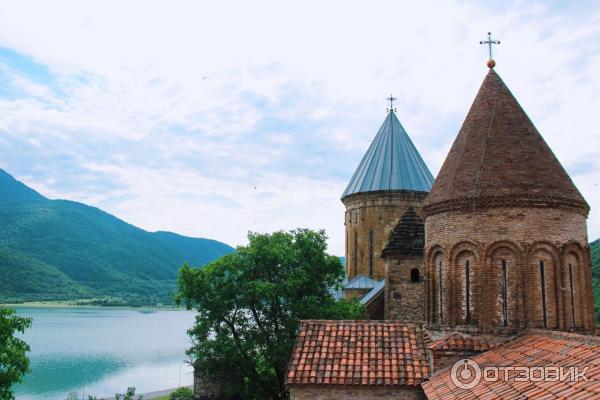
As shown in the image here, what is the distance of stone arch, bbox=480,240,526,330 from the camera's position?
379 inches

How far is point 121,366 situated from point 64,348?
882 centimetres

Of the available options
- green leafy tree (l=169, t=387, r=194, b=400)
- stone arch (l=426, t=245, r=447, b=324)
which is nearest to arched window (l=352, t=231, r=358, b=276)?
green leafy tree (l=169, t=387, r=194, b=400)

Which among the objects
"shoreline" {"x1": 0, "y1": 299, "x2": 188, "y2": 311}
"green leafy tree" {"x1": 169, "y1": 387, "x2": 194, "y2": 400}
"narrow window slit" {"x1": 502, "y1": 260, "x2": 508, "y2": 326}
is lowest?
"green leafy tree" {"x1": 169, "y1": 387, "x2": 194, "y2": 400}

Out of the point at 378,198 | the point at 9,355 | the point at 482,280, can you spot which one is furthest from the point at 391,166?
the point at 9,355

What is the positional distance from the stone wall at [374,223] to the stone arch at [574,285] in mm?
10796

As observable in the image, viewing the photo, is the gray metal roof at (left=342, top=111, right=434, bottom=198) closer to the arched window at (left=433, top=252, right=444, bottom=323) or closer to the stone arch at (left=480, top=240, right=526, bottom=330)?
the arched window at (left=433, top=252, right=444, bottom=323)

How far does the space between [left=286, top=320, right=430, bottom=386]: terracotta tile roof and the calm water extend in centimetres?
2180

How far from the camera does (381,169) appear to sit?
72.4 ft

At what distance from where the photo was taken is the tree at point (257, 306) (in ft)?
55.3

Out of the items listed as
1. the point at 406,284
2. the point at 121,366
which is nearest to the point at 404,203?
the point at 406,284

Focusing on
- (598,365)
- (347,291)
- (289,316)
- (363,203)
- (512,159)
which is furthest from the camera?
(363,203)

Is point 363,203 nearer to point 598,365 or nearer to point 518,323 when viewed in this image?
point 518,323

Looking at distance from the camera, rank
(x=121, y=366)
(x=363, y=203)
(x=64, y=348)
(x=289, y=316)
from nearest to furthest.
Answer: (x=289, y=316) → (x=363, y=203) → (x=121, y=366) → (x=64, y=348)

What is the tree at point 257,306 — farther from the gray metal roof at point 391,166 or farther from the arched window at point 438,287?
the arched window at point 438,287
